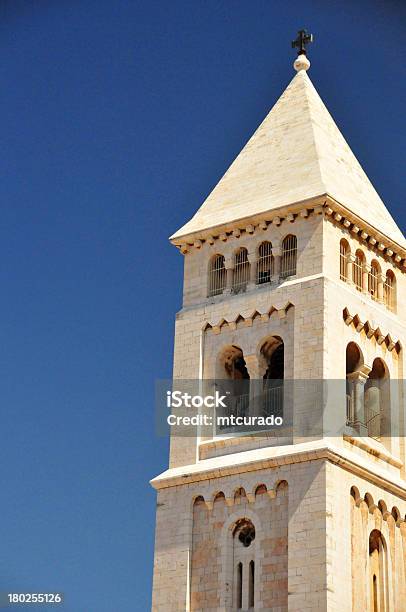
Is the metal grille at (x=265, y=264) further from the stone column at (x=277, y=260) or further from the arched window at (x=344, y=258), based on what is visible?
the arched window at (x=344, y=258)

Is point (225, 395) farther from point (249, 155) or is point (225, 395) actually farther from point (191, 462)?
point (249, 155)

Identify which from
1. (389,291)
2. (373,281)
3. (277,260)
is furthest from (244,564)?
(389,291)

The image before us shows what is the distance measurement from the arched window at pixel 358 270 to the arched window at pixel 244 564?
7002 mm

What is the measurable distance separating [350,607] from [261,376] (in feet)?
21.2

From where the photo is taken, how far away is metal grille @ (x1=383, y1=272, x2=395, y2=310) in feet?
138

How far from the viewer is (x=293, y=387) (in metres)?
38.6

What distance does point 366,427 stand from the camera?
39.8 metres

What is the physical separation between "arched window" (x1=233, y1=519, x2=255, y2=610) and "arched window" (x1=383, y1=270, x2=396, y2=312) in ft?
24.6

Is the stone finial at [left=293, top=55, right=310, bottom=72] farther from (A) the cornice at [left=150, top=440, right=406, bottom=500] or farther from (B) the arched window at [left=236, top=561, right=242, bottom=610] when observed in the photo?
(B) the arched window at [left=236, top=561, right=242, bottom=610]

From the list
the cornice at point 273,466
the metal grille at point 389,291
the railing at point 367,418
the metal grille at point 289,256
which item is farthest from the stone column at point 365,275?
the cornice at point 273,466

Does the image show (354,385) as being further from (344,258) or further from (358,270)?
(344,258)

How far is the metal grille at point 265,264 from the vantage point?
4081 centimetres

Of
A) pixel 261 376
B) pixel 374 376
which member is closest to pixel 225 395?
pixel 261 376

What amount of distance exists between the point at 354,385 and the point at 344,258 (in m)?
3.30
